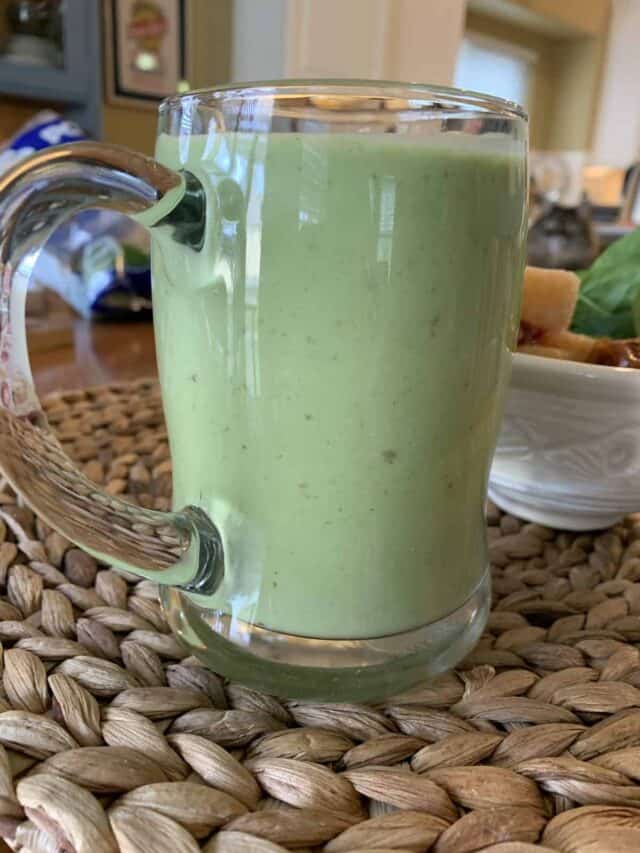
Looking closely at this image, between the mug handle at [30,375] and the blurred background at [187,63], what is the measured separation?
0.74 metres

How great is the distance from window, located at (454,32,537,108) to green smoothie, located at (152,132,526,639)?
13.2ft

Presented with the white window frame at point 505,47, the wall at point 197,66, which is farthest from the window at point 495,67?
the wall at point 197,66

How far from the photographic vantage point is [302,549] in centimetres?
33

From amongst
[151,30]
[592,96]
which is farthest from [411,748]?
[592,96]

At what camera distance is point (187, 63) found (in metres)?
2.12

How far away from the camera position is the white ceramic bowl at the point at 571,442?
1.38 ft

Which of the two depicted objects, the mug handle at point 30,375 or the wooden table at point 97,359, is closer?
the mug handle at point 30,375

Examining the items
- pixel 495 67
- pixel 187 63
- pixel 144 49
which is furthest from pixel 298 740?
pixel 495 67

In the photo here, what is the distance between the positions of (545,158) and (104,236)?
372cm

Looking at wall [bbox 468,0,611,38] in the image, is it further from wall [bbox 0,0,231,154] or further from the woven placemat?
the woven placemat

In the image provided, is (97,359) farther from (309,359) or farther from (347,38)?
(347,38)

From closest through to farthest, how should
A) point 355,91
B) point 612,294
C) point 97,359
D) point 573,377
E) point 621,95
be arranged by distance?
point 355,91
point 573,377
point 612,294
point 97,359
point 621,95

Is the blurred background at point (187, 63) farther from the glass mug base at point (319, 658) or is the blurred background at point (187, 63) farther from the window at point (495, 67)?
the glass mug base at point (319, 658)

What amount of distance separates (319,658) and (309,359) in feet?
0.46
